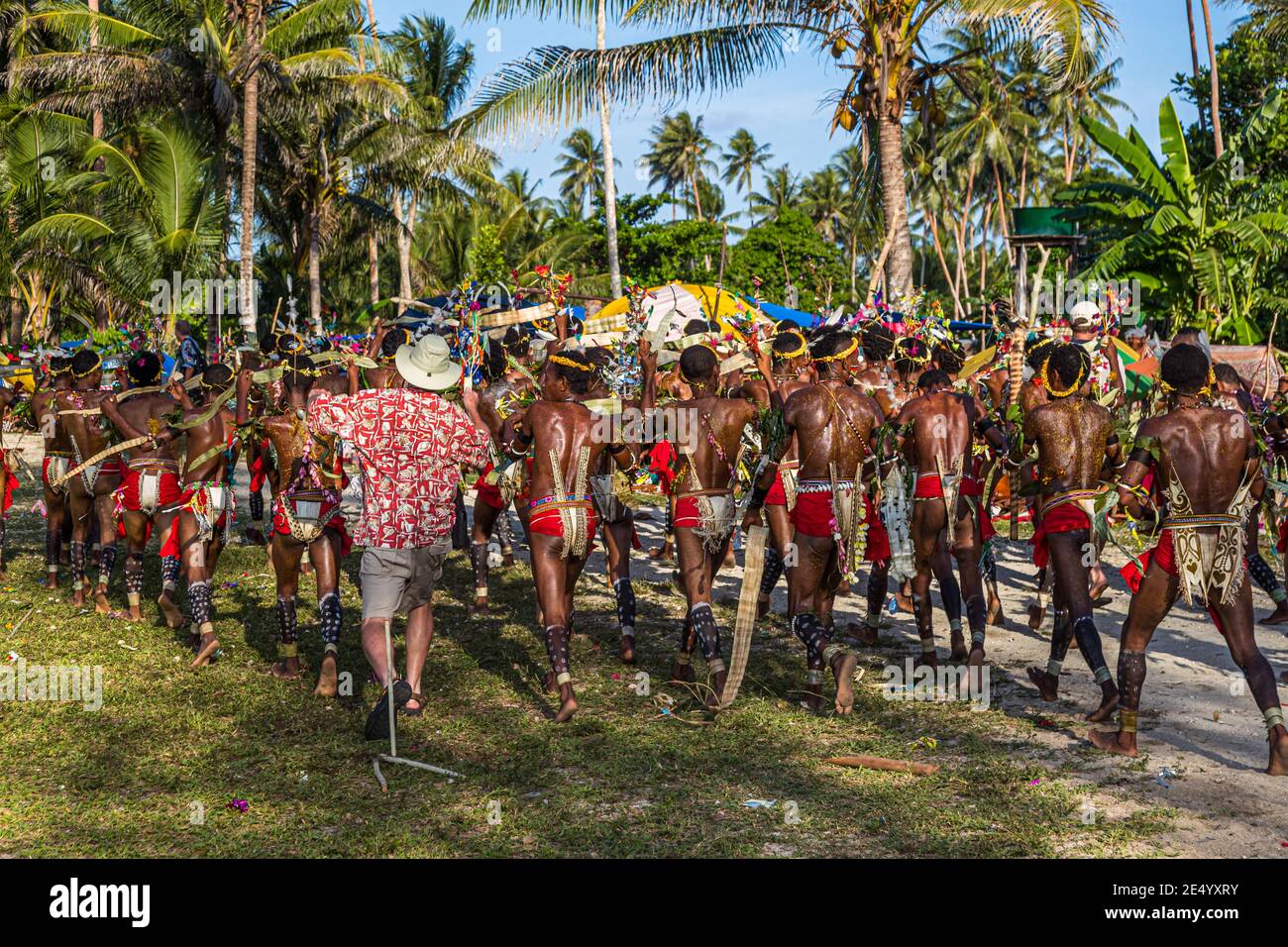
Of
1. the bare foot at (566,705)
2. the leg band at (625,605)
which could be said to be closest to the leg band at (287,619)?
the bare foot at (566,705)

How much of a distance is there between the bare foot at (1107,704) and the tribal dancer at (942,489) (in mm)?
1242

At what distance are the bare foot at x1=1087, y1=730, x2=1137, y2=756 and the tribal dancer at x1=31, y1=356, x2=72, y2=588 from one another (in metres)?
8.88

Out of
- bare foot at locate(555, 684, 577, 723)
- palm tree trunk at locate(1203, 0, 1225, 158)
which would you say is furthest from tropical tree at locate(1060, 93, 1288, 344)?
bare foot at locate(555, 684, 577, 723)

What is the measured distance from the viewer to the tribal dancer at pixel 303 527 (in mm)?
7586

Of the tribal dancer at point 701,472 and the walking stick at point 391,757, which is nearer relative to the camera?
the walking stick at point 391,757

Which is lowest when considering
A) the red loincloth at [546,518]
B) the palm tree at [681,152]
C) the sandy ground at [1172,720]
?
the sandy ground at [1172,720]

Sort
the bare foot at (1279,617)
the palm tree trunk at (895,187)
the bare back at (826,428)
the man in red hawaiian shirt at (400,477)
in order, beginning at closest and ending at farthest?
the man in red hawaiian shirt at (400,477), the bare back at (826,428), the bare foot at (1279,617), the palm tree trunk at (895,187)

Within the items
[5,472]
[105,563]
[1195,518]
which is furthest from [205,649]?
[1195,518]

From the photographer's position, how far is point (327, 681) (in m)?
7.56

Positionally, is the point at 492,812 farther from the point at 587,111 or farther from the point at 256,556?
the point at 587,111

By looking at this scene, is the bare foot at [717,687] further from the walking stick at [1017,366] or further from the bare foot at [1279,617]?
the bare foot at [1279,617]

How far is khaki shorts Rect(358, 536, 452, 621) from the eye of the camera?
655 centimetres

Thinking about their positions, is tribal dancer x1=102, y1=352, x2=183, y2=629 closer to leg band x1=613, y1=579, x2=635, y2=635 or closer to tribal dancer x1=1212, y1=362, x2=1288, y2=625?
leg band x1=613, y1=579, x2=635, y2=635

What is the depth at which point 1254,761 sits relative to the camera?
6141 millimetres
